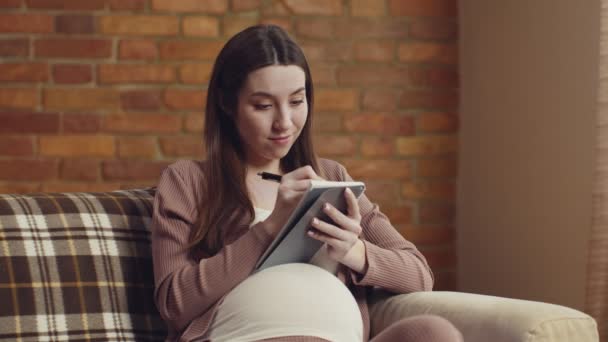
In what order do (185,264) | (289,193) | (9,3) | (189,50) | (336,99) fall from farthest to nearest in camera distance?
(336,99)
(189,50)
(9,3)
(185,264)
(289,193)

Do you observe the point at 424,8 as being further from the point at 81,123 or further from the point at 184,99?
the point at 81,123

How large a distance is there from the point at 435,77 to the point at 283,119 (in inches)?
51.0

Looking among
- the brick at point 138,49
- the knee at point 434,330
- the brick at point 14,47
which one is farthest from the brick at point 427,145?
the knee at point 434,330

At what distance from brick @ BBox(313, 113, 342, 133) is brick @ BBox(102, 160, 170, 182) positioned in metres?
0.49

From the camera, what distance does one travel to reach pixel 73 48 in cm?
258

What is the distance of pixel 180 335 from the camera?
1.58 m

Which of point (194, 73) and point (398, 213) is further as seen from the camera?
point (398, 213)

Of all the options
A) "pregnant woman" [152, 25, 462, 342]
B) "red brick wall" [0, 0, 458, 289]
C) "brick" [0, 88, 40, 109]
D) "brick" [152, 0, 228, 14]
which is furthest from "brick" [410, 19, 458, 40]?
"brick" [0, 88, 40, 109]

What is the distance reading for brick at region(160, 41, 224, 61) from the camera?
263cm

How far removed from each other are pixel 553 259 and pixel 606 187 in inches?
14.1

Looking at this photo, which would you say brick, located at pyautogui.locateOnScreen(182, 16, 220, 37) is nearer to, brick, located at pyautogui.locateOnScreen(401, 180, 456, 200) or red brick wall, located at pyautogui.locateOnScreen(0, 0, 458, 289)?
red brick wall, located at pyautogui.locateOnScreen(0, 0, 458, 289)

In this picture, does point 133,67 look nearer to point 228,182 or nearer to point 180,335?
point 228,182

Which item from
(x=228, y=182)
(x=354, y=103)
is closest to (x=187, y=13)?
(x=354, y=103)

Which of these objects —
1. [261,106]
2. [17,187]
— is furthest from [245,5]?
[261,106]
